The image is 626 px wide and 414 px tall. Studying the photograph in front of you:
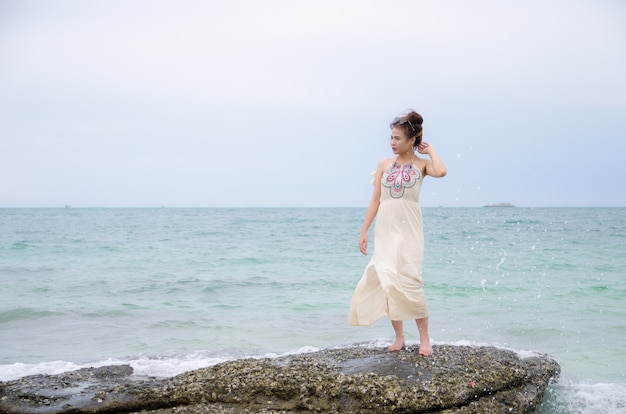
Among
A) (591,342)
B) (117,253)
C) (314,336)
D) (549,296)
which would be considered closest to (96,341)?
(314,336)

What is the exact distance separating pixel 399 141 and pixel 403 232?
0.81m

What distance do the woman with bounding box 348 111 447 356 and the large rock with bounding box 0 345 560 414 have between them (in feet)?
1.48

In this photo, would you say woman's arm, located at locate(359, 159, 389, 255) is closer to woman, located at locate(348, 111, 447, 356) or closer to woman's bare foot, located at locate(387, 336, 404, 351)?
woman, located at locate(348, 111, 447, 356)

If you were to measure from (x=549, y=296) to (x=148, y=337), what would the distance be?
775cm

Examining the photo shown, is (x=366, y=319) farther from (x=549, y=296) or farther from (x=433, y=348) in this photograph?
(x=549, y=296)

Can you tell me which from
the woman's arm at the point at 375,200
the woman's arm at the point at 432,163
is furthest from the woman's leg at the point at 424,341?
the woman's arm at the point at 432,163

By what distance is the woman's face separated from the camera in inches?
205

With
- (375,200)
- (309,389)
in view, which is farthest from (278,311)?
(309,389)

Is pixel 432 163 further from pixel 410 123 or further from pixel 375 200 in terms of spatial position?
pixel 375 200

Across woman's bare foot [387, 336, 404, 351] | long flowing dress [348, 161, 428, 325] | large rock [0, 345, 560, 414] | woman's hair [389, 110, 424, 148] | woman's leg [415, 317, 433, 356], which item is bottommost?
large rock [0, 345, 560, 414]

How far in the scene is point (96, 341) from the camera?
8.30m

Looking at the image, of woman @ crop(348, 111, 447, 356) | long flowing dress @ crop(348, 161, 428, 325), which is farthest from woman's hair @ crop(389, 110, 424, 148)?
long flowing dress @ crop(348, 161, 428, 325)

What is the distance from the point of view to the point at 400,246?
17.1 feet

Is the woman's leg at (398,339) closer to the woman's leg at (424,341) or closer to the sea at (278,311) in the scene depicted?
the woman's leg at (424,341)
